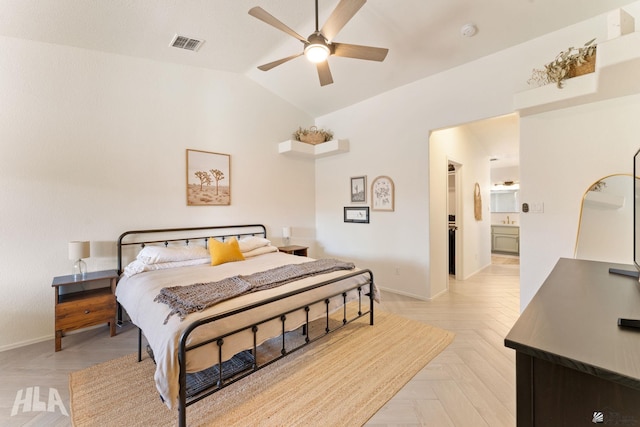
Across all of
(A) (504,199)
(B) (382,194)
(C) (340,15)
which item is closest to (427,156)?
(B) (382,194)

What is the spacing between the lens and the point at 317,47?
2254 mm

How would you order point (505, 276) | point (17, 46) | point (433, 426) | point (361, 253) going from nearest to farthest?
point (433, 426) → point (17, 46) → point (361, 253) → point (505, 276)

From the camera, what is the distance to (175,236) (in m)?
3.74

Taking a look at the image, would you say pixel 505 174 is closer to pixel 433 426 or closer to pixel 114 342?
pixel 433 426

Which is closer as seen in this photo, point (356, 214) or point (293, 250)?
point (293, 250)

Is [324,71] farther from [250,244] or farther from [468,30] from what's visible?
[250,244]

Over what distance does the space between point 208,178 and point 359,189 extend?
2462 millimetres

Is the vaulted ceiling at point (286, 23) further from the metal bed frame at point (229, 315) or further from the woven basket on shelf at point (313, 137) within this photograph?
the metal bed frame at point (229, 315)

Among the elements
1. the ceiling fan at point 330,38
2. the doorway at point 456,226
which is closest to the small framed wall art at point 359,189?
the doorway at point 456,226

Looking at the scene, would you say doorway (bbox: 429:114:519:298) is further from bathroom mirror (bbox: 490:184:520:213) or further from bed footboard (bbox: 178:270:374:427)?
bed footboard (bbox: 178:270:374:427)

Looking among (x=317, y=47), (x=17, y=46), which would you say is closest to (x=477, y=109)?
(x=317, y=47)

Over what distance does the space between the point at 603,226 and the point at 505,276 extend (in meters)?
3.02

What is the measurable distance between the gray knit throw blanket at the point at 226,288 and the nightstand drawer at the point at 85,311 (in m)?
1.18

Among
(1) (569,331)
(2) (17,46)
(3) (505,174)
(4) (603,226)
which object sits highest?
(2) (17,46)
